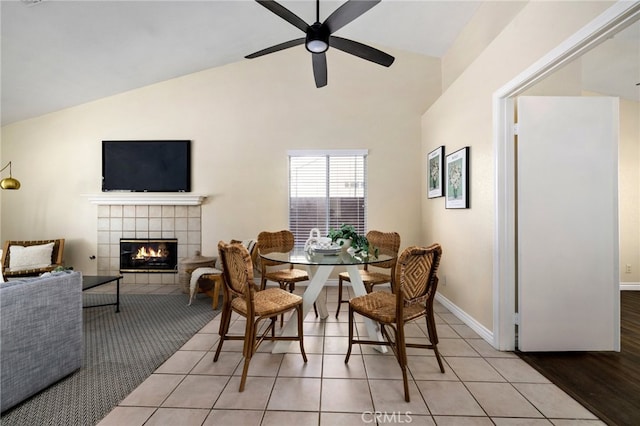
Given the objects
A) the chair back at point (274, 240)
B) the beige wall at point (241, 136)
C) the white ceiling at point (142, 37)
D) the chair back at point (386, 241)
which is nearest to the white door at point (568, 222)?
the chair back at point (386, 241)

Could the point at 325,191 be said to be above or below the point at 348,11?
below

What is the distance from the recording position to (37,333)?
5.49 feet

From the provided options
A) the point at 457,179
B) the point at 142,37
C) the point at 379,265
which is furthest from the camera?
the point at 142,37

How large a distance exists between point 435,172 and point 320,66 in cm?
204

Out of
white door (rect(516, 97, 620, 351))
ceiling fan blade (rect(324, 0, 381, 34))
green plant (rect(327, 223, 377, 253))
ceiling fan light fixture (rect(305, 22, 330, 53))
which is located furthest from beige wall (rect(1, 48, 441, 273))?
ceiling fan blade (rect(324, 0, 381, 34))

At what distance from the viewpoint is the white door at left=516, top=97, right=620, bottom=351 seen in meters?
2.15

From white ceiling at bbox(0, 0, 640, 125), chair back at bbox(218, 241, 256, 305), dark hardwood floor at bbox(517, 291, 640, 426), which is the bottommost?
dark hardwood floor at bbox(517, 291, 640, 426)

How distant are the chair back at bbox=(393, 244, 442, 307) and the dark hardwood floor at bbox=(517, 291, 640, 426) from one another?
3.40 ft

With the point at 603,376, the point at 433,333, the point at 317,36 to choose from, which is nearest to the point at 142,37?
the point at 317,36

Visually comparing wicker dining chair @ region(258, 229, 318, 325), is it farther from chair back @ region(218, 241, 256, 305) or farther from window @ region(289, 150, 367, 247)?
window @ region(289, 150, 367, 247)

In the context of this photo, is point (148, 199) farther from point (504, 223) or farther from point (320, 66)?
point (504, 223)

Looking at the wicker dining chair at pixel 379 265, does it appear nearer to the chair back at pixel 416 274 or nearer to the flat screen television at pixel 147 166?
the chair back at pixel 416 274
